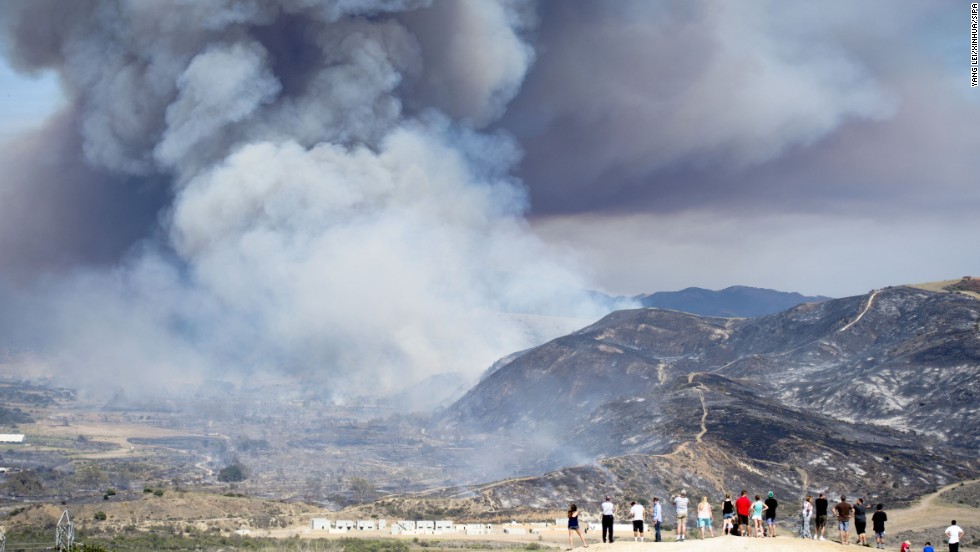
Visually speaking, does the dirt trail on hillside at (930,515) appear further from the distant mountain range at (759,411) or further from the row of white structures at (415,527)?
the row of white structures at (415,527)

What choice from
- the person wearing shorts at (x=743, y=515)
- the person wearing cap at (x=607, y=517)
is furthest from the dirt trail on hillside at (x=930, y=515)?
the person wearing cap at (x=607, y=517)

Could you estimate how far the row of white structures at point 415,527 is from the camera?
2876 inches

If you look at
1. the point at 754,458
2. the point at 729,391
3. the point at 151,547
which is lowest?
the point at 151,547

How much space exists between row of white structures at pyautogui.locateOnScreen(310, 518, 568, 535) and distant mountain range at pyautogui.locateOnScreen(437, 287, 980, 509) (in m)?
12.4

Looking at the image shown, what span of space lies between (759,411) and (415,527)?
6456cm

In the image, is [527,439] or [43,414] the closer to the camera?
[527,439]

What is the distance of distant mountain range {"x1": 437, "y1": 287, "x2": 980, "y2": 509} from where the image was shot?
→ 319 ft

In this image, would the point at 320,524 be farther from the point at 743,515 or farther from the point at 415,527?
the point at 743,515

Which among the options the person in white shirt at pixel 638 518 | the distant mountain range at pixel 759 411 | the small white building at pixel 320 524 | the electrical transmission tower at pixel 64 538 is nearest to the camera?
the person in white shirt at pixel 638 518

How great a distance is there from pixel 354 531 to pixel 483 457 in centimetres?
6927

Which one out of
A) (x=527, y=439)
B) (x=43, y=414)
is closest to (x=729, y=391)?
(x=527, y=439)

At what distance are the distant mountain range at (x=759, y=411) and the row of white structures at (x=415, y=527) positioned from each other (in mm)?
12357

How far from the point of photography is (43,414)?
7215 inches

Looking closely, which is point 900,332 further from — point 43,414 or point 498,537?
point 43,414
